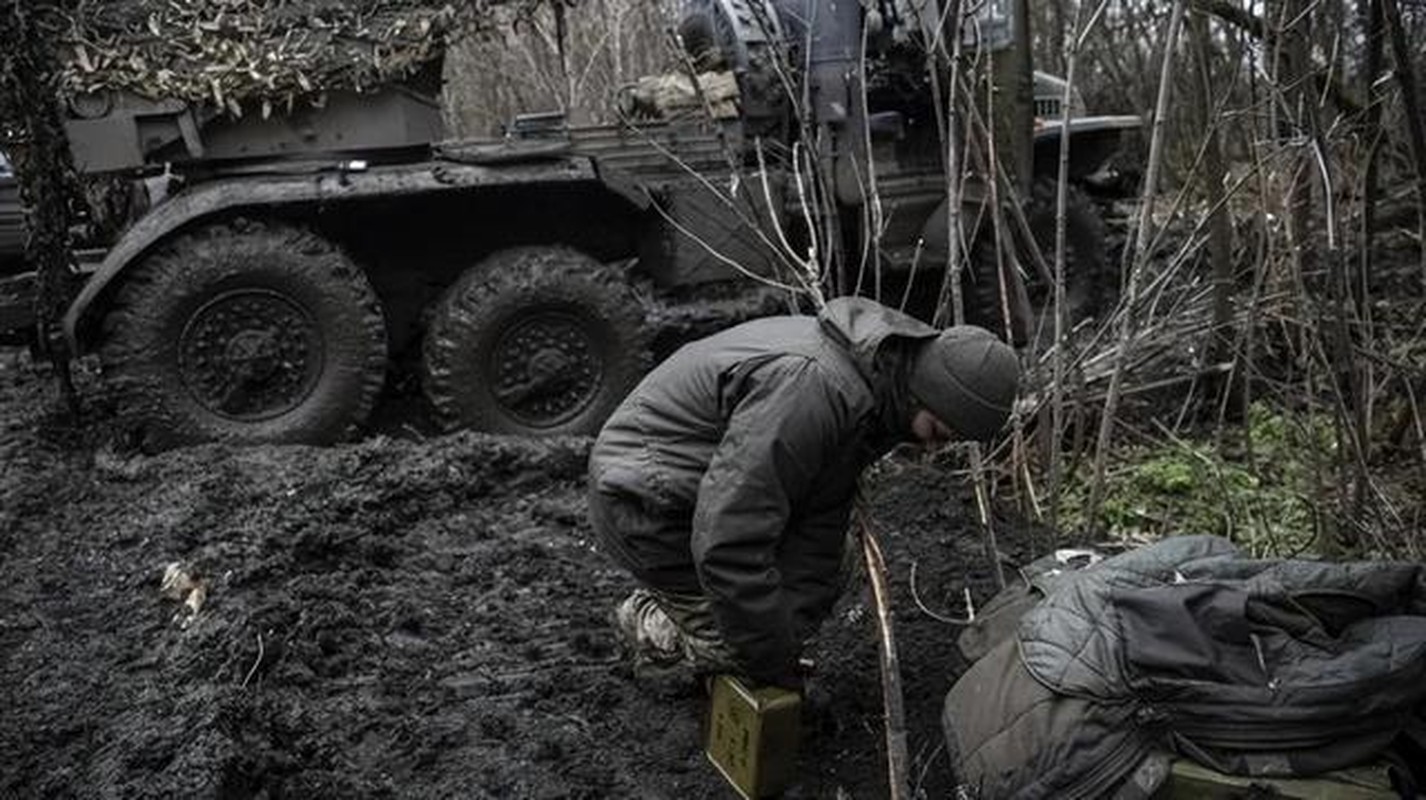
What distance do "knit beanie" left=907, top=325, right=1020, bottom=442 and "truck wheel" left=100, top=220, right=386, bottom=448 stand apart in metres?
3.97

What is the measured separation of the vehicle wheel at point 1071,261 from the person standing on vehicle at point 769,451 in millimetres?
4218

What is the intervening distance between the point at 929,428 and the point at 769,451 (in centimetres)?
42

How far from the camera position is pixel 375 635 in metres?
4.43

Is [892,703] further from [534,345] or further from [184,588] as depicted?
[534,345]

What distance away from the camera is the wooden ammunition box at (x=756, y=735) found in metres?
3.35

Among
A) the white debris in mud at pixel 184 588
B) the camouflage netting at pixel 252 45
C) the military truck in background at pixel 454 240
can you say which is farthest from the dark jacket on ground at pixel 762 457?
A: the camouflage netting at pixel 252 45

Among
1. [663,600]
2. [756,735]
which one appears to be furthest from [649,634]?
[756,735]

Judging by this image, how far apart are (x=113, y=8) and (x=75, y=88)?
15.9 inches

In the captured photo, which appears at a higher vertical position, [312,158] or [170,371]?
[312,158]

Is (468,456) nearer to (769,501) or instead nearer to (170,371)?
(170,371)

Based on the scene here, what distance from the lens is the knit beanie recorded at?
10.5 feet

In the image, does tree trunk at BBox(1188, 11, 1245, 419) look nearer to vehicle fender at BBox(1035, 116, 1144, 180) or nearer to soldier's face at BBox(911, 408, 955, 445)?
soldier's face at BBox(911, 408, 955, 445)

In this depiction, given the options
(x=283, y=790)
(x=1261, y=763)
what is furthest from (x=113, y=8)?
(x=1261, y=763)

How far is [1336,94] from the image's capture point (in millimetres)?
5375
